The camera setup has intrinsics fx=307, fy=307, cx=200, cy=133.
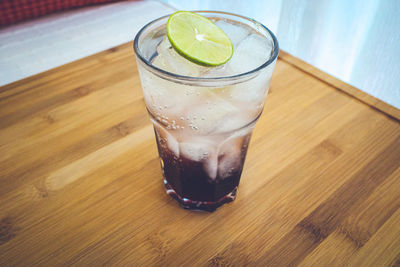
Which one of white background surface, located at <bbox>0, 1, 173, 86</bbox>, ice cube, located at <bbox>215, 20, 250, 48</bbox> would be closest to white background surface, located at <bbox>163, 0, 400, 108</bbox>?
white background surface, located at <bbox>0, 1, 173, 86</bbox>

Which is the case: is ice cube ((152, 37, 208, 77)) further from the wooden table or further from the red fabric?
the red fabric

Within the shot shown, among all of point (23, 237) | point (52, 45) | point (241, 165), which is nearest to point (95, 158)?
point (23, 237)

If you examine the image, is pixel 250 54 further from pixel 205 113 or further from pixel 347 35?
pixel 347 35

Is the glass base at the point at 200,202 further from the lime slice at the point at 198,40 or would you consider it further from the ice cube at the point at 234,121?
the lime slice at the point at 198,40

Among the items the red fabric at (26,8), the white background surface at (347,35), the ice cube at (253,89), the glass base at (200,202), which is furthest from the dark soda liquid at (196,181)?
the red fabric at (26,8)

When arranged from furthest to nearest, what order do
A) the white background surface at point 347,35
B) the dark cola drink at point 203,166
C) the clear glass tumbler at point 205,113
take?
the white background surface at point 347,35
the dark cola drink at point 203,166
the clear glass tumbler at point 205,113

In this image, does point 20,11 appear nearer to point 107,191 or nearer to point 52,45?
point 52,45

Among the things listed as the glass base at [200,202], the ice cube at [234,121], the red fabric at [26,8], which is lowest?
the red fabric at [26,8]
